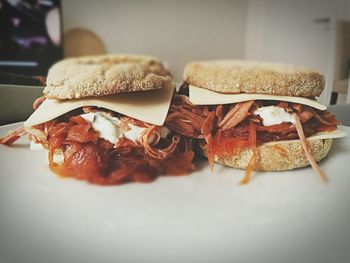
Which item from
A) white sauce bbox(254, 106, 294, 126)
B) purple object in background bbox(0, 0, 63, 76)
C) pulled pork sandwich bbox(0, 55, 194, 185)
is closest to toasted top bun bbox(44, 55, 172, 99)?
pulled pork sandwich bbox(0, 55, 194, 185)

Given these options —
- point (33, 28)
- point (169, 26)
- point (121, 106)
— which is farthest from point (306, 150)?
point (33, 28)


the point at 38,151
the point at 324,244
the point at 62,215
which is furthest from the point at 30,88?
the point at 324,244

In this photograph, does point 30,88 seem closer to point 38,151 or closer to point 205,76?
point 38,151

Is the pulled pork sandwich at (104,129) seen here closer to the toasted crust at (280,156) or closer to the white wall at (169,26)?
the toasted crust at (280,156)

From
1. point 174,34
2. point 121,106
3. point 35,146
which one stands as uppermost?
point 174,34

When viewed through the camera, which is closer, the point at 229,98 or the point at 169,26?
the point at 229,98

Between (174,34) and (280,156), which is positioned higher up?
(174,34)

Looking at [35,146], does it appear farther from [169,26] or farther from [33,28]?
[33,28]
